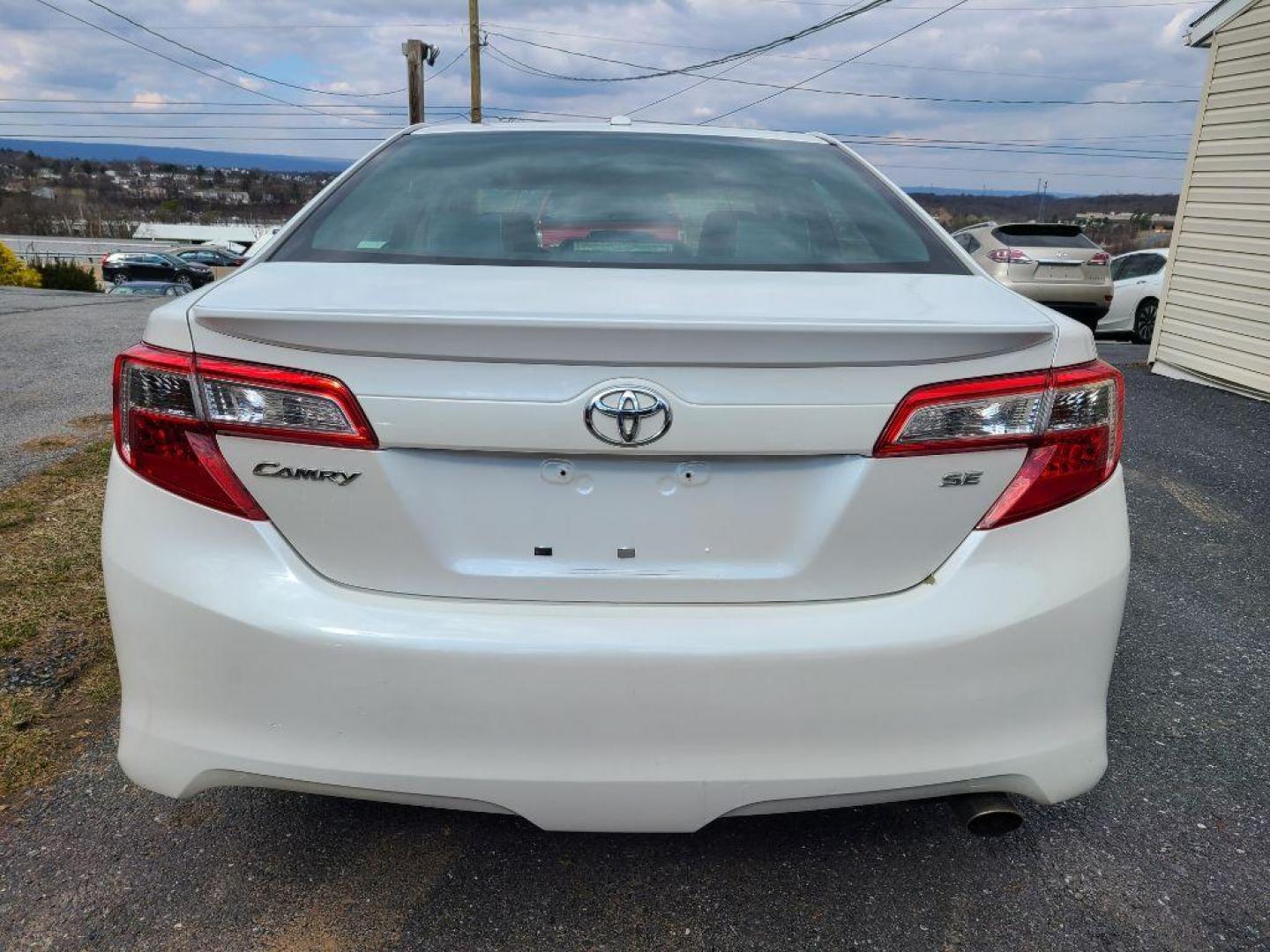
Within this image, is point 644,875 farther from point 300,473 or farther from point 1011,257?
point 1011,257

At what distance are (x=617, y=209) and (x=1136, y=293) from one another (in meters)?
14.1

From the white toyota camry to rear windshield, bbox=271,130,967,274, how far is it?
37cm

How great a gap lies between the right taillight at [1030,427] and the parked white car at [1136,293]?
45.0 ft

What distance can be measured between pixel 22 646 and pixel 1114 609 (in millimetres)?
3062

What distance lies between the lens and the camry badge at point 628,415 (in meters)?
1.54

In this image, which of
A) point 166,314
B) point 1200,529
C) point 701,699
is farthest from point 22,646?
point 1200,529

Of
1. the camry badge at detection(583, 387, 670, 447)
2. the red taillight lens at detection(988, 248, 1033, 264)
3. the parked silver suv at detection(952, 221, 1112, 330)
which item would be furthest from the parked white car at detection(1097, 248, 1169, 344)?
the camry badge at detection(583, 387, 670, 447)

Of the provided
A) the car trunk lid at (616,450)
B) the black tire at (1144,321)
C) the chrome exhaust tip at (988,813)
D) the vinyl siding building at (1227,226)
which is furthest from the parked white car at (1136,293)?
the car trunk lid at (616,450)

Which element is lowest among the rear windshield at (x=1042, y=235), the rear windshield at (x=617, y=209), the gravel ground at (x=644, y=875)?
the gravel ground at (x=644, y=875)

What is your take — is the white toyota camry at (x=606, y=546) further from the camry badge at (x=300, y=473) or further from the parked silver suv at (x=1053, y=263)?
the parked silver suv at (x=1053, y=263)

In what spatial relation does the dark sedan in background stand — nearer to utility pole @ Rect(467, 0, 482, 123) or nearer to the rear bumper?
utility pole @ Rect(467, 0, 482, 123)

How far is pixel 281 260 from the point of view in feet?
6.59

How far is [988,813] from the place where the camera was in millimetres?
1788

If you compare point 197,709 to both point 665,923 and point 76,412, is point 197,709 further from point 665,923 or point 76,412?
point 76,412
